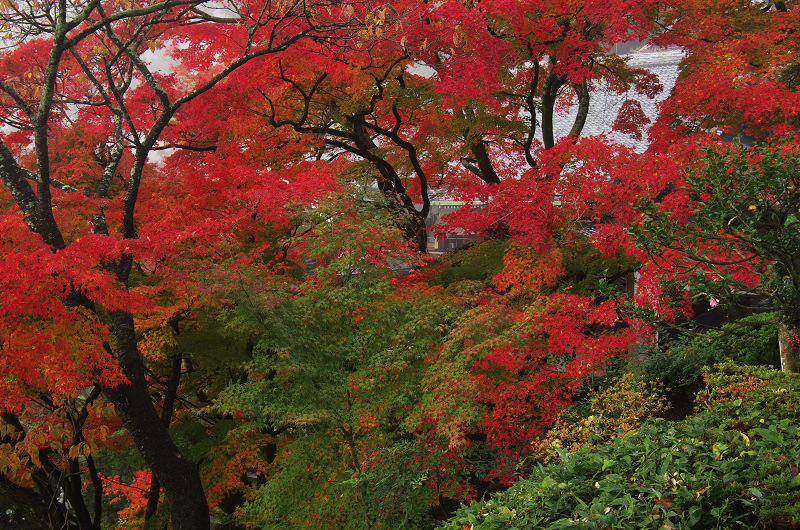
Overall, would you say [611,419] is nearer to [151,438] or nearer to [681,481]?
[681,481]

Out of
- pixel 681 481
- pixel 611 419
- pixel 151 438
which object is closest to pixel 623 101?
pixel 611 419

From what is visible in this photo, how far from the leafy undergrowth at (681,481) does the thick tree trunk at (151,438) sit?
545 cm

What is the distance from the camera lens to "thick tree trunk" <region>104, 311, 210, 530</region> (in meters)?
8.05

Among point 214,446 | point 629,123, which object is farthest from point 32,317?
point 629,123

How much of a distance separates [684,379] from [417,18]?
892 centimetres

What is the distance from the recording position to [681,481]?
381cm

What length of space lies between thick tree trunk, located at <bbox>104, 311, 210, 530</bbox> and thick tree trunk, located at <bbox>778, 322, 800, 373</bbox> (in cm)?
835

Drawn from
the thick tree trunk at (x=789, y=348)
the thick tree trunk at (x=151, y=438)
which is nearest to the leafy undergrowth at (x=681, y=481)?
the thick tree trunk at (x=789, y=348)

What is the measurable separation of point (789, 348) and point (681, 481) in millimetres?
3713

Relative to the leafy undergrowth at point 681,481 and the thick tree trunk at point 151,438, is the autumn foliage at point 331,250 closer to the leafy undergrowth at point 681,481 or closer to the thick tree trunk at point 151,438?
the thick tree trunk at point 151,438

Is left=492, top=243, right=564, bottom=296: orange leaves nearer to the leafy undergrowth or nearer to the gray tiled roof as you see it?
the leafy undergrowth

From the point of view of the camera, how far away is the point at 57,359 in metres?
7.02

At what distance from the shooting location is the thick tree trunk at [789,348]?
6.35 metres

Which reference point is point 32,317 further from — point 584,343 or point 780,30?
point 780,30
